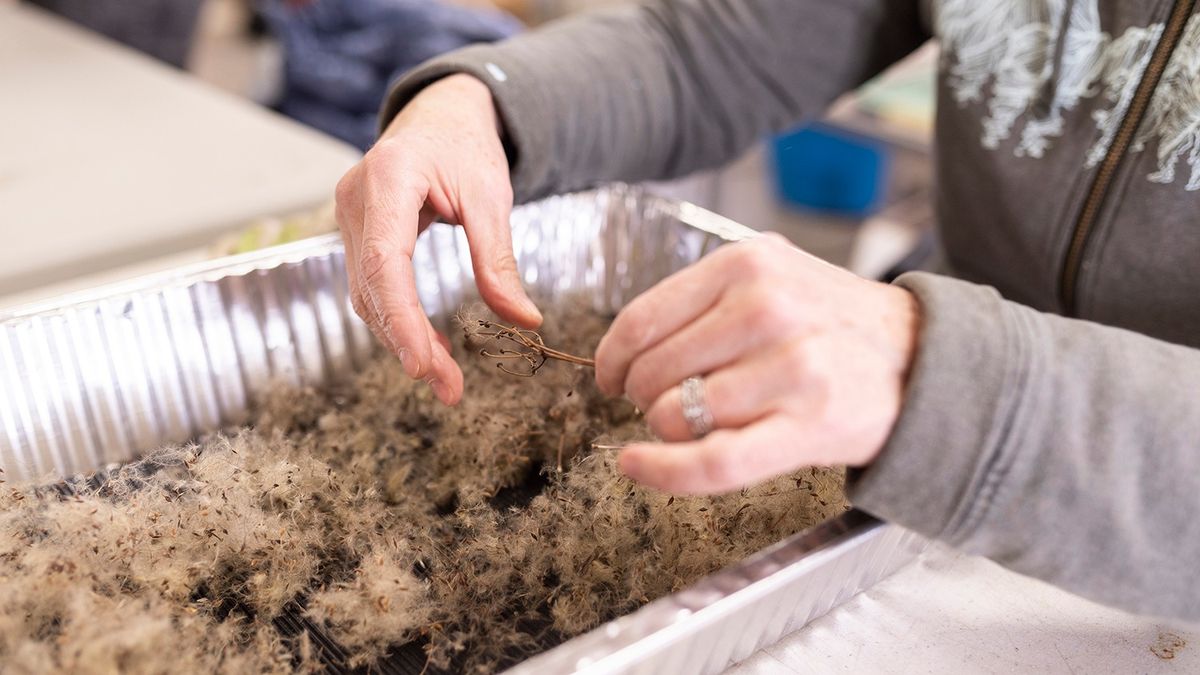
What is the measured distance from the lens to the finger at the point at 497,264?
0.84 metres

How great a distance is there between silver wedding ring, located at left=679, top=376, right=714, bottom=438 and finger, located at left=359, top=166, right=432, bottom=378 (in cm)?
27

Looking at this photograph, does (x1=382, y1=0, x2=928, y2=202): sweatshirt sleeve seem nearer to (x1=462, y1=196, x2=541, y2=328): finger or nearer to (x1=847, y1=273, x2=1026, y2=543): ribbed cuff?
(x1=462, y1=196, x2=541, y2=328): finger

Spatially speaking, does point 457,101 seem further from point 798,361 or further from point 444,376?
point 798,361

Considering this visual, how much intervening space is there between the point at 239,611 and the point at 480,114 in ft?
1.81

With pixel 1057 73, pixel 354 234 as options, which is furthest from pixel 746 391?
pixel 1057 73

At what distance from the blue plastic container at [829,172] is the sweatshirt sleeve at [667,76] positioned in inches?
72.4

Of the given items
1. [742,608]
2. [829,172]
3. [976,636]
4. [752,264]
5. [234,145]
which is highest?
[752,264]

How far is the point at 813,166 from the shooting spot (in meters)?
3.32

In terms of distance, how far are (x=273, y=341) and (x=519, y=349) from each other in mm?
281

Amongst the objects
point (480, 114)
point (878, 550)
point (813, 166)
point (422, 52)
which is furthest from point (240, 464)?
point (813, 166)

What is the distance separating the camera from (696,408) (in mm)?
602

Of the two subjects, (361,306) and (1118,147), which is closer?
(361,306)

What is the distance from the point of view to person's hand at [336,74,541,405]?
79 centimetres

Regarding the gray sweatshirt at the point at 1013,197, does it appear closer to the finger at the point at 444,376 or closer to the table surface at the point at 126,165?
the finger at the point at 444,376
